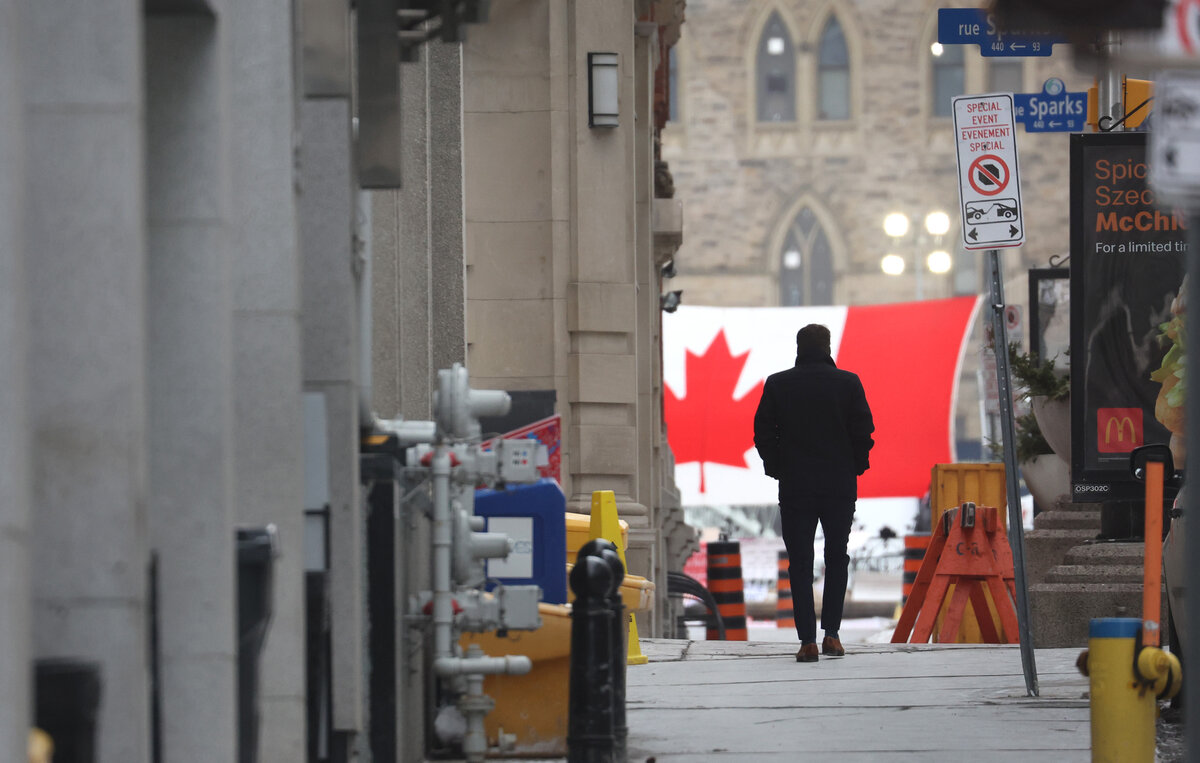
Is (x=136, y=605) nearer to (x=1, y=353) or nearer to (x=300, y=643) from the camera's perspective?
(x=1, y=353)

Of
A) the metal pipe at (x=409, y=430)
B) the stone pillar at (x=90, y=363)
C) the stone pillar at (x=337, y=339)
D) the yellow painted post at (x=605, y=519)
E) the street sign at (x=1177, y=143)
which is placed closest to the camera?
the stone pillar at (x=90, y=363)

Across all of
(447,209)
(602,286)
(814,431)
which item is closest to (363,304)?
(447,209)

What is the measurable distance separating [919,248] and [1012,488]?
42030mm

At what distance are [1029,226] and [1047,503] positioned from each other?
37347 millimetres

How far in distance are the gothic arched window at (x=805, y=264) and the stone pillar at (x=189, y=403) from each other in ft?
167

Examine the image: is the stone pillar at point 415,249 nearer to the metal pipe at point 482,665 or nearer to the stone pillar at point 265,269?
the metal pipe at point 482,665

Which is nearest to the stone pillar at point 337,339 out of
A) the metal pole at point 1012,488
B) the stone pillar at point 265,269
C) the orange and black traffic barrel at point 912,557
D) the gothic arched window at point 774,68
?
the stone pillar at point 265,269

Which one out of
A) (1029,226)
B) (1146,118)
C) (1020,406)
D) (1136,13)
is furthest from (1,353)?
(1029,226)

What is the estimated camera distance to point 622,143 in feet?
50.3

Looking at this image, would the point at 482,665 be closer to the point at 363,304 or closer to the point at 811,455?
the point at 363,304

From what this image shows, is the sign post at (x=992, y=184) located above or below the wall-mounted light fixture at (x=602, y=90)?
below

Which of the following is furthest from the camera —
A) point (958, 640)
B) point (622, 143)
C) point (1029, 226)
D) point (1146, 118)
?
point (1029, 226)

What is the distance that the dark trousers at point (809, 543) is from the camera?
10594mm

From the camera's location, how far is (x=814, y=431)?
34.9 ft
